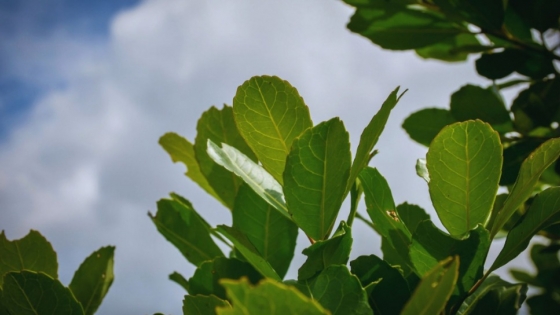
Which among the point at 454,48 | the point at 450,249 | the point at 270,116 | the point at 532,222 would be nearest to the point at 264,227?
the point at 270,116

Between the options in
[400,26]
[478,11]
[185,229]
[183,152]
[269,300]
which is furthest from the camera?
[400,26]

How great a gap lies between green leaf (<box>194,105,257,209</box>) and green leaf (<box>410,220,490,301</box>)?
0.44 meters

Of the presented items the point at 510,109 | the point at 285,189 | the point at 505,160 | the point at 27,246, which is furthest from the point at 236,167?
the point at 510,109

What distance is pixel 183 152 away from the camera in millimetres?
1229

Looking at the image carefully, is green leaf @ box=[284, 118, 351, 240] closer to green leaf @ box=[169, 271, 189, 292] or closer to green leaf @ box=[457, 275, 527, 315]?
green leaf @ box=[457, 275, 527, 315]

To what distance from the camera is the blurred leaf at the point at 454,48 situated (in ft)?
5.36

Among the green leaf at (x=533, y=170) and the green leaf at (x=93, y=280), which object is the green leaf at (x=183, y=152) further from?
the green leaf at (x=533, y=170)

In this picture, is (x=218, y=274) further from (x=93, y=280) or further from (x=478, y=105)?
(x=478, y=105)

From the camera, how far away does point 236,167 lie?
0.91 m

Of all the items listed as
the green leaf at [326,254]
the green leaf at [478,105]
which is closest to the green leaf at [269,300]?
the green leaf at [326,254]

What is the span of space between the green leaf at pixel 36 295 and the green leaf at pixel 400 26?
108 cm

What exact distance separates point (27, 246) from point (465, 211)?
89 centimetres

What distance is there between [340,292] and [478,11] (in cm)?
105

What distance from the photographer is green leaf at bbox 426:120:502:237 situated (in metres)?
0.82
